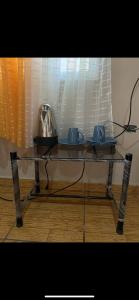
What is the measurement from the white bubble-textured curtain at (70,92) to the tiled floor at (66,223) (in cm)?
48

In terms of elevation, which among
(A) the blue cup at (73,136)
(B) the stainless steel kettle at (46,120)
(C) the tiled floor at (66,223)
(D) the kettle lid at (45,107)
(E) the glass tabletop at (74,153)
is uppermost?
(D) the kettle lid at (45,107)

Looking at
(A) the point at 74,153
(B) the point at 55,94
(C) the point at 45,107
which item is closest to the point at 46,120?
(C) the point at 45,107

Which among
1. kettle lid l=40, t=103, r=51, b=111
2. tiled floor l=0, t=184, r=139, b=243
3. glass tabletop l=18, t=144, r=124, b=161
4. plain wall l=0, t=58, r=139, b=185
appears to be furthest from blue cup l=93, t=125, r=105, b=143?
tiled floor l=0, t=184, r=139, b=243

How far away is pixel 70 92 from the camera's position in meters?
1.28

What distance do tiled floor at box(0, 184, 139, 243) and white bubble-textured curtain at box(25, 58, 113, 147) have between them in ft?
1.56

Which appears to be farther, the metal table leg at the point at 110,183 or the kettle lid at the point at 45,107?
the metal table leg at the point at 110,183

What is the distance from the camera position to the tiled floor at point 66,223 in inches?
42.6

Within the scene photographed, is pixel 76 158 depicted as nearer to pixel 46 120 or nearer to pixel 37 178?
pixel 46 120

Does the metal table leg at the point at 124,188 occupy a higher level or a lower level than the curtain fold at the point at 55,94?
lower

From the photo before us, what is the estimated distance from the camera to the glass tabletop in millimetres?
1063

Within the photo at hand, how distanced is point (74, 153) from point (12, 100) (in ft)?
1.90

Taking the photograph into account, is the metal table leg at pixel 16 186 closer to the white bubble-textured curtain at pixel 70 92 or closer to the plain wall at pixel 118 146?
the white bubble-textured curtain at pixel 70 92

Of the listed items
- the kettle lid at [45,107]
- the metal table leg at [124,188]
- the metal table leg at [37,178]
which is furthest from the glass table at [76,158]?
the kettle lid at [45,107]

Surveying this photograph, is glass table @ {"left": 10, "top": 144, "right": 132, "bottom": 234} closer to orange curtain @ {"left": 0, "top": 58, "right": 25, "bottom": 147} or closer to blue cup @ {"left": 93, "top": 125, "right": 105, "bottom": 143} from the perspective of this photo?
blue cup @ {"left": 93, "top": 125, "right": 105, "bottom": 143}
